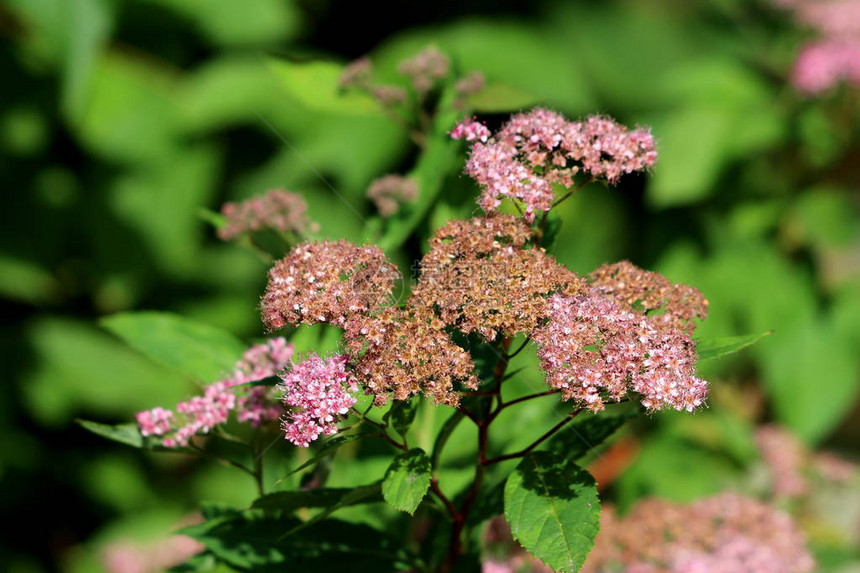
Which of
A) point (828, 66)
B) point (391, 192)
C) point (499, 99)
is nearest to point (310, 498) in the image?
point (391, 192)

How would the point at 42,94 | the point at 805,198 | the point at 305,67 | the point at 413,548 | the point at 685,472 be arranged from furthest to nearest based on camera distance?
the point at 42,94 → the point at 805,198 → the point at 685,472 → the point at 305,67 → the point at 413,548

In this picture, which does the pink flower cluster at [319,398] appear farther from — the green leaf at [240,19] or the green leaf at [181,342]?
the green leaf at [240,19]

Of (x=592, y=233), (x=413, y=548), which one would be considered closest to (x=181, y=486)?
(x=592, y=233)

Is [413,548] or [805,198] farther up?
[805,198]

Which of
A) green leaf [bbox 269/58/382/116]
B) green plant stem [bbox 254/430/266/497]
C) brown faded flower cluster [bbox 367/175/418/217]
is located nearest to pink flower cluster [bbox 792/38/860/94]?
green leaf [bbox 269/58/382/116]

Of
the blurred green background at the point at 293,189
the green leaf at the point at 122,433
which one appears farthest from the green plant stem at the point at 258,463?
the blurred green background at the point at 293,189

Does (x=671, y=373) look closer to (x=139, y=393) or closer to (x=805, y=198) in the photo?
(x=805, y=198)

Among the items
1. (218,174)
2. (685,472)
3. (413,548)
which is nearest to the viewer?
(413,548)
